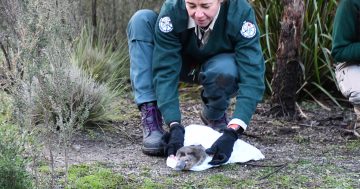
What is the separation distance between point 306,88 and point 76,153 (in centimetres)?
241

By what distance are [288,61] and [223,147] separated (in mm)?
1481

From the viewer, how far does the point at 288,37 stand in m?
4.85

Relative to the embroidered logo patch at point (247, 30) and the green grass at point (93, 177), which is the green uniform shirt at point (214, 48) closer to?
the embroidered logo patch at point (247, 30)

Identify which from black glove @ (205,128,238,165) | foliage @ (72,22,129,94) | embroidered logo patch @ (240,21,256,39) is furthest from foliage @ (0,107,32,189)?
foliage @ (72,22,129,94)

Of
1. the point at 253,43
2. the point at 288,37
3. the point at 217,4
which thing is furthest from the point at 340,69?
the point at 217,4

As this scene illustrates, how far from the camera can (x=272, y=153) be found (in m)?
4.05

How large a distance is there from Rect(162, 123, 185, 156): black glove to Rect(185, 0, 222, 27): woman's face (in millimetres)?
554

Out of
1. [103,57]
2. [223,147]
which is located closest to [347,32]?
[223,147]

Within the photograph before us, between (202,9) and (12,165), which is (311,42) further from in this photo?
(12,165)

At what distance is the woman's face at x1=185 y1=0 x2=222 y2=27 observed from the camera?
12.0ft

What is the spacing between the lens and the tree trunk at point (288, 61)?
4816mm

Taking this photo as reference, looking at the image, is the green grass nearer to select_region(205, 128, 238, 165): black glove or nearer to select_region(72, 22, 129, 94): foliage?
select_region(205, 128, 238, 165): black glove

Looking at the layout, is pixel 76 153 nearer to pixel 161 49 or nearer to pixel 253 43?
pixel 161 49

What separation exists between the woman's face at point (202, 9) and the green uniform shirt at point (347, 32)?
999 millimetres
